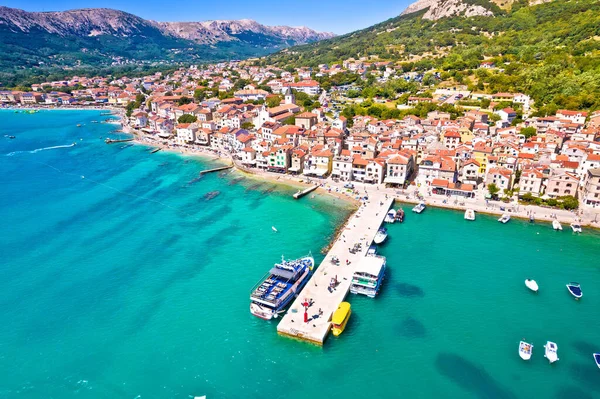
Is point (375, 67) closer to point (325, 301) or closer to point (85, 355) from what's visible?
point (325, 301)

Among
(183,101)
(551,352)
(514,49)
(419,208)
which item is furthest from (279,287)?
(514,49)

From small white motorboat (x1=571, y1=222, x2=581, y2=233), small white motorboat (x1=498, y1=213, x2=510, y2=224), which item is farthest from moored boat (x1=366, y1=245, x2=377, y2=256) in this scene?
small white motorboat (x1=571, y1=222, x2=581, y2=233)

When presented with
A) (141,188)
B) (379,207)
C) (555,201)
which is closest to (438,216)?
(379,207)

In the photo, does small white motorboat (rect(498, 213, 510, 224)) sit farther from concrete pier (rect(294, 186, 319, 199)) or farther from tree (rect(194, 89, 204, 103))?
tree (rect(194, 89, 204, 103))

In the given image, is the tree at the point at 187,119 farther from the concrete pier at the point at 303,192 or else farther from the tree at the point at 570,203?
the tree at the point at 570,203

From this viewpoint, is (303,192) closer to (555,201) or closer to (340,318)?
(340,318)
